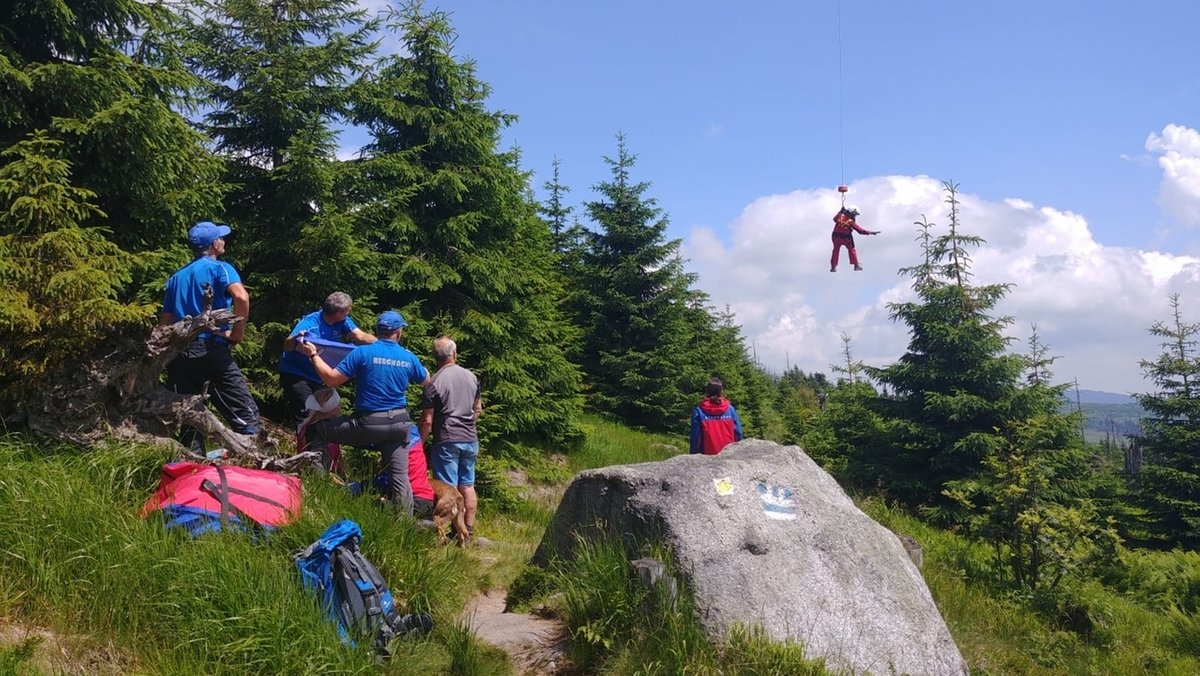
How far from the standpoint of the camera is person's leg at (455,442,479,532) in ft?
23.4

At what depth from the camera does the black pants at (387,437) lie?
5.97 metres

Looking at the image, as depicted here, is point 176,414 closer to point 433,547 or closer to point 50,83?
point 433,547

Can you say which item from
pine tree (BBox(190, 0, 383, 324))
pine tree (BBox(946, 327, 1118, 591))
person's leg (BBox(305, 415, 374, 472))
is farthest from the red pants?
person's leg (BBox(305, 415, 374, 472))

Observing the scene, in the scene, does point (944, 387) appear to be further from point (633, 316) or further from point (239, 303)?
point (239, 303)

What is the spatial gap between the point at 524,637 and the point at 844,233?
38.0 feet

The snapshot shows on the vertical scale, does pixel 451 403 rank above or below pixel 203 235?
below

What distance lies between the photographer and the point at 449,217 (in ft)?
37.4

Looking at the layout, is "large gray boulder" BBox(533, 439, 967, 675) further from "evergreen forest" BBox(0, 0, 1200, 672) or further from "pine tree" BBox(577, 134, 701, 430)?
"pine tree" BBox(577, 134, 701, 430)

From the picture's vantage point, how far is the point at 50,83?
20.9 ft

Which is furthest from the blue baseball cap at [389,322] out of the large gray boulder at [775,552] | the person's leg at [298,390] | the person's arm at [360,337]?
the large gray boulder at [775,552]

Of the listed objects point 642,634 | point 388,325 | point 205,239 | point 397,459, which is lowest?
point 642,634

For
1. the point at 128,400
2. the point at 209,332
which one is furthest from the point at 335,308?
the point at 128,400

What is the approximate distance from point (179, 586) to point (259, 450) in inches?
89.5

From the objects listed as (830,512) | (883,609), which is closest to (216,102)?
(830,512)
